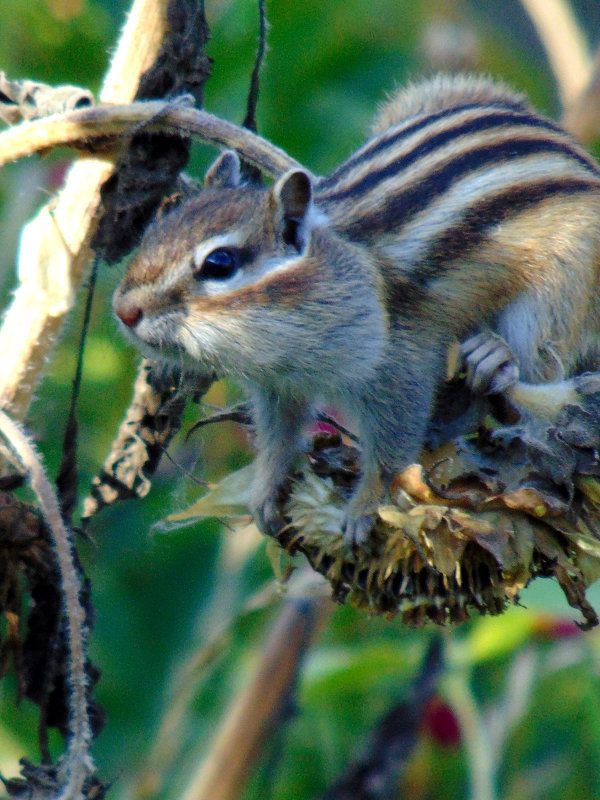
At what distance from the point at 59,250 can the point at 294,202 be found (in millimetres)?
428

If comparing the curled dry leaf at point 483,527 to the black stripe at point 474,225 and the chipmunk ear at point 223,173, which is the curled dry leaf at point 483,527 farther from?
the chipmunk ear at point 223,173

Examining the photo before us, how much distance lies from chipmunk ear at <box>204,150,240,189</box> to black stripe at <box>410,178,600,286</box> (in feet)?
1.31

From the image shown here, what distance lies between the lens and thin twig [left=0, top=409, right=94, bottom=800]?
1447mm

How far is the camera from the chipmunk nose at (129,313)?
5.69ft

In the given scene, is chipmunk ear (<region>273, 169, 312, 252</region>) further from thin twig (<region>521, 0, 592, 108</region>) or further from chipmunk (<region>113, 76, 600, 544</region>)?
thin twig (<region>521, 0, 592, 108</region>)

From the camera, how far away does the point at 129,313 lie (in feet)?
5.69

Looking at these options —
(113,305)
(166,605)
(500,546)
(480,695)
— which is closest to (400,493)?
(500,546)

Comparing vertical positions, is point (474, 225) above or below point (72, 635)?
above

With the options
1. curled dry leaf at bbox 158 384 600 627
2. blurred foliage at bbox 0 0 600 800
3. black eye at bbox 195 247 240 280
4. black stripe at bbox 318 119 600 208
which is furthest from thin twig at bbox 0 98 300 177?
blurred foliage at bbox 0 0 600 800

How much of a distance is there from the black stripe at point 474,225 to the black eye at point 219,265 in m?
0.34

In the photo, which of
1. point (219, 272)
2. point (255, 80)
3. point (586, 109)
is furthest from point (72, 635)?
point (586, 109)

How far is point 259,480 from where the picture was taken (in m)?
1.81

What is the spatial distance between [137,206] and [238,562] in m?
1.58

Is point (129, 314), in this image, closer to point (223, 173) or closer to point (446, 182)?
point (223, 173)
